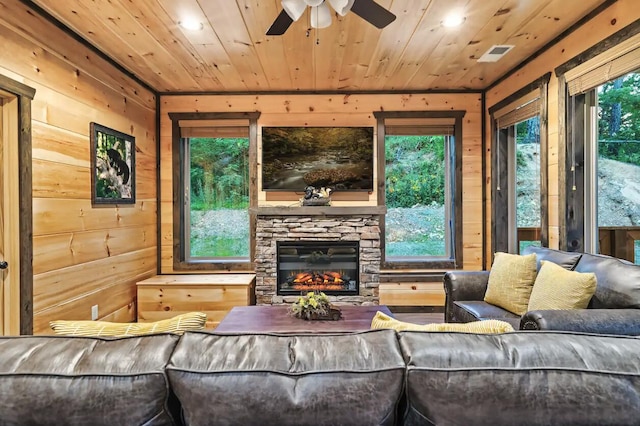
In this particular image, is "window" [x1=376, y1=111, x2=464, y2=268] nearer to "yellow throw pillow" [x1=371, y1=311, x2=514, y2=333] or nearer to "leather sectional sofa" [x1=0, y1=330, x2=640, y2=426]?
"yellow throw pillow" [x1=371, y1=311, x2=514, y2=333]

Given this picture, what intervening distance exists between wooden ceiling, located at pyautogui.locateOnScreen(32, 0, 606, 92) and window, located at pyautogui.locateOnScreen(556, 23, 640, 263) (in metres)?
0.41

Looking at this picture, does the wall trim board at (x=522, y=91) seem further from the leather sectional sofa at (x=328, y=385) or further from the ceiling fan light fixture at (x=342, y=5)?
the leather sectional sofa at (x=328, y=385)

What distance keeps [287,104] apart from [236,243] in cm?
183

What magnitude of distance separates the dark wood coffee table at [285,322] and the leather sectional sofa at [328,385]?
155 centimetres

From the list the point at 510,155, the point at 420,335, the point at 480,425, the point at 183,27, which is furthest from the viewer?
the point at 510,155

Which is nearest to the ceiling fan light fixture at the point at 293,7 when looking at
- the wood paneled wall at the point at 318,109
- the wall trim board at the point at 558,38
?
the wall trim board at the point at 558,38

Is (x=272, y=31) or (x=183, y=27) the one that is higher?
(x=183, y=27)

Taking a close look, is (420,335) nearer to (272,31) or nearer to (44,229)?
(272,31)

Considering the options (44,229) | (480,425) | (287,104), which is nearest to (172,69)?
(287,104)

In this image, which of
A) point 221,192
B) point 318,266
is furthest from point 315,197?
point 221,192

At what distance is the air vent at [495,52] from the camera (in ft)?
11.1

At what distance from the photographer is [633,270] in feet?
6.97

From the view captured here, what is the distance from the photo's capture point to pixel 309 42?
10.6 feet

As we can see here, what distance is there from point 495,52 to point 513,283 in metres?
2.10
